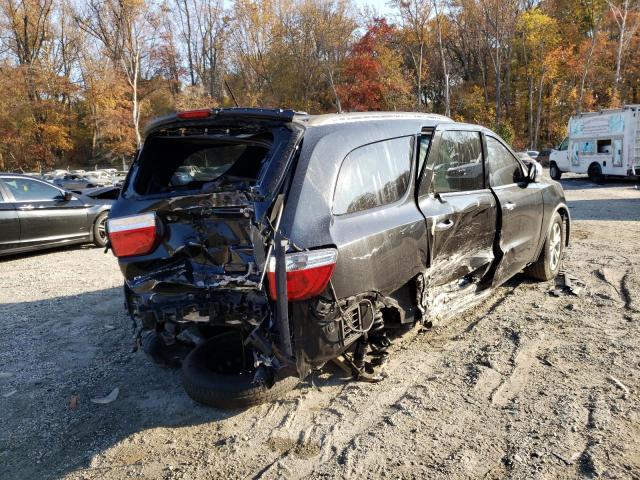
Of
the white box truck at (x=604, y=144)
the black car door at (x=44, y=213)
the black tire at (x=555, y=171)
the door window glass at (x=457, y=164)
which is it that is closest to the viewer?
the door window glass at (x=457, y=164)

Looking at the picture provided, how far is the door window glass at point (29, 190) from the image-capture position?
8664mm

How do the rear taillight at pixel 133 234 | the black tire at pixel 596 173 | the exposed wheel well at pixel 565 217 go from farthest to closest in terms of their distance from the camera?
1. the black tire at pixel 596 173
2. the exposed wheel well at pixel 565 217
3. the rear taillight at pixel 133 234

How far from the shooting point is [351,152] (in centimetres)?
321

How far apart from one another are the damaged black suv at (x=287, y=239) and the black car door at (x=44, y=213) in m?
6.04

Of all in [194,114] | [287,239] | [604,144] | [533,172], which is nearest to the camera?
[287,239]

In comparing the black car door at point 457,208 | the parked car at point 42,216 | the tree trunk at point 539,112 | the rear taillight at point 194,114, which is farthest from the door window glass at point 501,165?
the tree trunk at point 539,112

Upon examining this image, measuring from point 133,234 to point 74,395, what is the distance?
4.25 feet

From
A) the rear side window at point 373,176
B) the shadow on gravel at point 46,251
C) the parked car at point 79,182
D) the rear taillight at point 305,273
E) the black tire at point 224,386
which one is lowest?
the shadow on gravel at point 46,251

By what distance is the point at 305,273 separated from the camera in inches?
107

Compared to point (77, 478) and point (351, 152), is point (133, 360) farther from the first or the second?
point (351, 152)

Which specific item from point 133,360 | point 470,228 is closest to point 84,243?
point 133,360

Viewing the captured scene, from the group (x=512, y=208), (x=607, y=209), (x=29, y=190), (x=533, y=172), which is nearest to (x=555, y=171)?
(x=607, y=209)

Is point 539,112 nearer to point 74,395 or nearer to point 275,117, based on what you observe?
point 275,117

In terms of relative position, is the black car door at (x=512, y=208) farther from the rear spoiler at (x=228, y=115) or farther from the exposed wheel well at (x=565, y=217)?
the rear spoiler at (x=228, y=115)
